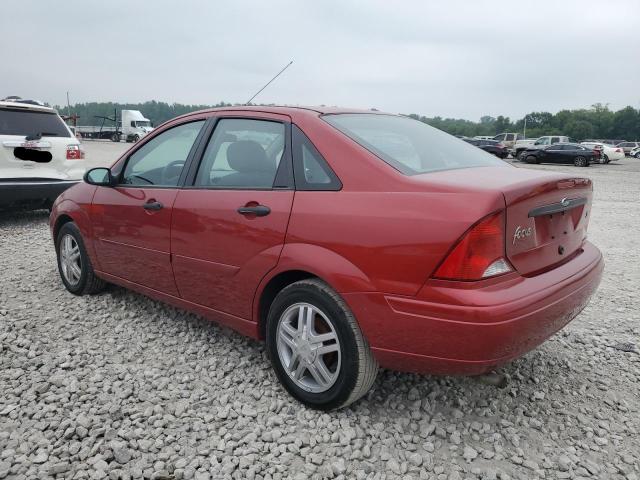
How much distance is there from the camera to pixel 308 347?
8.43 ft

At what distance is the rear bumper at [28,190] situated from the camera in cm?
661

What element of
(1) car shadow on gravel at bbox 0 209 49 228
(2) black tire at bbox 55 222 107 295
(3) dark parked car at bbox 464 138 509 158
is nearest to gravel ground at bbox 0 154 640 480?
(2) black tire at bbox 55 222 107 295

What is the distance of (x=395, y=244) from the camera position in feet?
7.11

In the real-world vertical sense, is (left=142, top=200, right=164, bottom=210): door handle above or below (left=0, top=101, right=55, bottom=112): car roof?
below

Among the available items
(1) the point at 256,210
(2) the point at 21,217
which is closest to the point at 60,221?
(1) the point at 256,210

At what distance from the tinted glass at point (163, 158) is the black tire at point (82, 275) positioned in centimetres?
83

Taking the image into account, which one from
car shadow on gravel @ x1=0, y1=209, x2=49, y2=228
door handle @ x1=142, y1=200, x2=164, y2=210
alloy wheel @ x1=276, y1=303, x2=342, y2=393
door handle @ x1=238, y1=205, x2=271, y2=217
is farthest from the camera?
car shadow on gravel @ x1=0, y1=209, x2=49, y2=228

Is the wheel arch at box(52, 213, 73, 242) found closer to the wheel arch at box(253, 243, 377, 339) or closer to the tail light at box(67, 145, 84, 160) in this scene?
the wheel arch at box(253, 243, 377, 339)

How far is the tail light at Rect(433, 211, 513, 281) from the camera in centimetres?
204

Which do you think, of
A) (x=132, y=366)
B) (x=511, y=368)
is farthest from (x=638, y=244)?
(x=132, y=366)

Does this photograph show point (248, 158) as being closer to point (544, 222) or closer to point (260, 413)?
point (260, 413)

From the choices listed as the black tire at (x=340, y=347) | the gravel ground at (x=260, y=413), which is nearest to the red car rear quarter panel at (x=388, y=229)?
the black tire at (x=340, y=347)

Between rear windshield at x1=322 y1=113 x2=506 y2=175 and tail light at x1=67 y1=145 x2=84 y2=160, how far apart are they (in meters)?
5.70

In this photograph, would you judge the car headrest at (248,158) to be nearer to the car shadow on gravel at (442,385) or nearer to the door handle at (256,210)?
the door handle at (256,210)
